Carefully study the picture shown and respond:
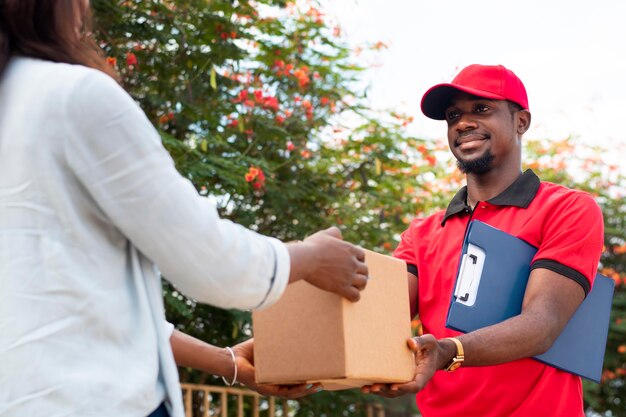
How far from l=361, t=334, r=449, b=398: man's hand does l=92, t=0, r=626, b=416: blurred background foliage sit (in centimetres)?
387

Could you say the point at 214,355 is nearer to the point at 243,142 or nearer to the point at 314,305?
the point at 314,305

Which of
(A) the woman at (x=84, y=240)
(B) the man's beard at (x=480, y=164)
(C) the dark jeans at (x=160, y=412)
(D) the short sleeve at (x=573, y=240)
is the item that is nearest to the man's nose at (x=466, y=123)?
(B) the man's beard at (x=480, y=164)

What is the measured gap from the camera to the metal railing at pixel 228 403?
726 centimetres

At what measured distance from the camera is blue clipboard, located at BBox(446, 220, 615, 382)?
316 centimetres

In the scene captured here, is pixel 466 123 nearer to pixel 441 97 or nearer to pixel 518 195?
pixel 441 97

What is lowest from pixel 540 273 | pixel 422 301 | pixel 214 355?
pixel 214 355

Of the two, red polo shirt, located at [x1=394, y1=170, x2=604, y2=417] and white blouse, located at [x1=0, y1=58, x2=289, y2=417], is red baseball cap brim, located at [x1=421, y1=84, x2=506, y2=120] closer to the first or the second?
red polo shirt, located at [x1=394, y1=170, x2=604, y2=417]

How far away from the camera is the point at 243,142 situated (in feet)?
24.7

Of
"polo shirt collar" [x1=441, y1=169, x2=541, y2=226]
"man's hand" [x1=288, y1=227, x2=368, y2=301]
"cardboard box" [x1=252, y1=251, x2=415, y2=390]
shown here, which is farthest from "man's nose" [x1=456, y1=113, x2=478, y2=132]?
"man's hand" [x1=288, y1=227, x2=368, y2=301]

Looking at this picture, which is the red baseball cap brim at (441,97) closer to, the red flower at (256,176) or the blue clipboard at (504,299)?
the blue clipboard at (504,299)

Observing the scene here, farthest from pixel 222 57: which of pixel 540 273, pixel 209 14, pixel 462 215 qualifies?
pixel 540 273

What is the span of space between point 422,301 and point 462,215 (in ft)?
1.30

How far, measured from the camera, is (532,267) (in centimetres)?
325

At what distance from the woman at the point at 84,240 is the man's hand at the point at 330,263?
173mm
